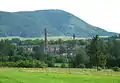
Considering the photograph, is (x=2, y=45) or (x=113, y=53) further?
(x=2, y=45)

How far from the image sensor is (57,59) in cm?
13862

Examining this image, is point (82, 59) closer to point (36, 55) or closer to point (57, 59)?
point (57, 59)

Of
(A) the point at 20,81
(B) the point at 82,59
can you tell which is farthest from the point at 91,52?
(A) the point at 20,81

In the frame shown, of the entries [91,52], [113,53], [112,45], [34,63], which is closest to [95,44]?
[91,52]

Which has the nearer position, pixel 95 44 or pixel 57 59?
pixel 95 44

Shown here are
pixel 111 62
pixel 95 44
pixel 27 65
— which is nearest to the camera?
pixel 27 65

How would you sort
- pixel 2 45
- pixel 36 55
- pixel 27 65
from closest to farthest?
pixel 27 65 → pixel 36 55 → pixel 2 45

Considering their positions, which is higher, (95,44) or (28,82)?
(95,44)

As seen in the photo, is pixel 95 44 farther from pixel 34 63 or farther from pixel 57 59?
pixel 57 59

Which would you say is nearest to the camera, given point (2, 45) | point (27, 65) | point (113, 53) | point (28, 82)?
point (28, 82)

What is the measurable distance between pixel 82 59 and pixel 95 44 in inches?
A: 626

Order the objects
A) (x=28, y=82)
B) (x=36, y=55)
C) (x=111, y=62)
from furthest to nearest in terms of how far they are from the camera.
→ (x=36, y=55)
(x=111, y=62)
(x=28, y=82)

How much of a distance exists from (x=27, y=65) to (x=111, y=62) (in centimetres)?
3194

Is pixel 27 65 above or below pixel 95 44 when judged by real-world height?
below
